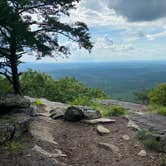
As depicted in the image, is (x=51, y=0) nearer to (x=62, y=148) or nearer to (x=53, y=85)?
(x=62, y=148)

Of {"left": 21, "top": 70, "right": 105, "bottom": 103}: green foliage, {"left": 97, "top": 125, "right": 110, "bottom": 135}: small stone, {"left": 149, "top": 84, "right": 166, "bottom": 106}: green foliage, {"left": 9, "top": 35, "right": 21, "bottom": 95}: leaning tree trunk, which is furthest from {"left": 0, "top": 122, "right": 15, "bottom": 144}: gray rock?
{"left": 21, "top": 70, "right": 105, "bottom": 103}: green foliage

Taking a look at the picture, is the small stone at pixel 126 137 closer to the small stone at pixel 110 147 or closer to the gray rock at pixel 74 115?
the small stone at pixel 110 147

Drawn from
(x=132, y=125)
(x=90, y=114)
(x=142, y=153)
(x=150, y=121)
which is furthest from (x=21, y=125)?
(x=150, y=121)

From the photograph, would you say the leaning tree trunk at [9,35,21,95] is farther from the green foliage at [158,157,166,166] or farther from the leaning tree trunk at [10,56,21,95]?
the green foliage at [158,157,166,166]

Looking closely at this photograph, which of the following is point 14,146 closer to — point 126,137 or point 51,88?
point 126,137

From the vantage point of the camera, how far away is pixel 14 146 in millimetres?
8156

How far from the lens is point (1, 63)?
11.1 meters

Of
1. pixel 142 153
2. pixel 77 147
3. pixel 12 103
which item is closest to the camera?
pixel 142 153

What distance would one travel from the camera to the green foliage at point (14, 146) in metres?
8.05

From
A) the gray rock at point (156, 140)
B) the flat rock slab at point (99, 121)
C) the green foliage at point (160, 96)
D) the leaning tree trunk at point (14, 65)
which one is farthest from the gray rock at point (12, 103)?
the green foliage at point (160, 96)

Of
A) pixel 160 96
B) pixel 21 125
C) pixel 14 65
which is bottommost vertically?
pixel 160 96

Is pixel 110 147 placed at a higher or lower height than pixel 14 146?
lower

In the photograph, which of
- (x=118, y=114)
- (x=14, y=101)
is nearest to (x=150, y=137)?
(x=118, y=114)

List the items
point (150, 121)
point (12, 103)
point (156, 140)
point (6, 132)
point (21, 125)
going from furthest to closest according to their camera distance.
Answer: point (150, 121)
point (12, 103)
point (156, 140)
point (21, 125)
point (6, 132)
